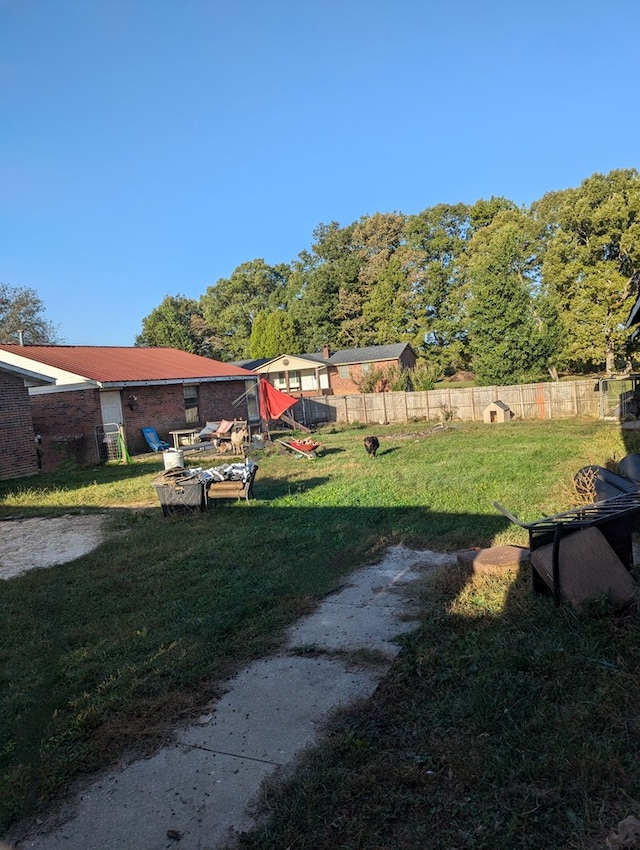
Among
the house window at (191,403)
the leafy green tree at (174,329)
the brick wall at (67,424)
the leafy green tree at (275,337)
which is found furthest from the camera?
the leafy green tree at (174,329)

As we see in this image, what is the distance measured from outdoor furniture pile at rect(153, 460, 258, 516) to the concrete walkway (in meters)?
4.97

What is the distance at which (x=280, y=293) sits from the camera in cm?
5831

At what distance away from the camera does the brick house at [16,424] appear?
14.3 metres

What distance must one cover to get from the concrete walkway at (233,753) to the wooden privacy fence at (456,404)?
69.2 ft

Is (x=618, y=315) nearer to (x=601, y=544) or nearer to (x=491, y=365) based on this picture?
(x=491, y=365)

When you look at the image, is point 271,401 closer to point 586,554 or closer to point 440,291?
point 586,554

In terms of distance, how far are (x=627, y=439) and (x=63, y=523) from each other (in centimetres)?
1076

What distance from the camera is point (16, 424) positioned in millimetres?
14703

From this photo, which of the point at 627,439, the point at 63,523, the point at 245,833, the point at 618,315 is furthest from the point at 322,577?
the point at 618,315

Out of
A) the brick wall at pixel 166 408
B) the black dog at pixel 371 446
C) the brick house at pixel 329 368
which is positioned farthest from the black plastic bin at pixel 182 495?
the brick house at pixel 329 368

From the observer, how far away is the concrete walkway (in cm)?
253

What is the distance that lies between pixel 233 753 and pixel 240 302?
59.3 metres

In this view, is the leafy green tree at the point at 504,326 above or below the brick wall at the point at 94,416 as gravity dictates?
above

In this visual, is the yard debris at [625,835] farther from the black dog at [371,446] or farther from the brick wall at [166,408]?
the brick wall at [166,408]
